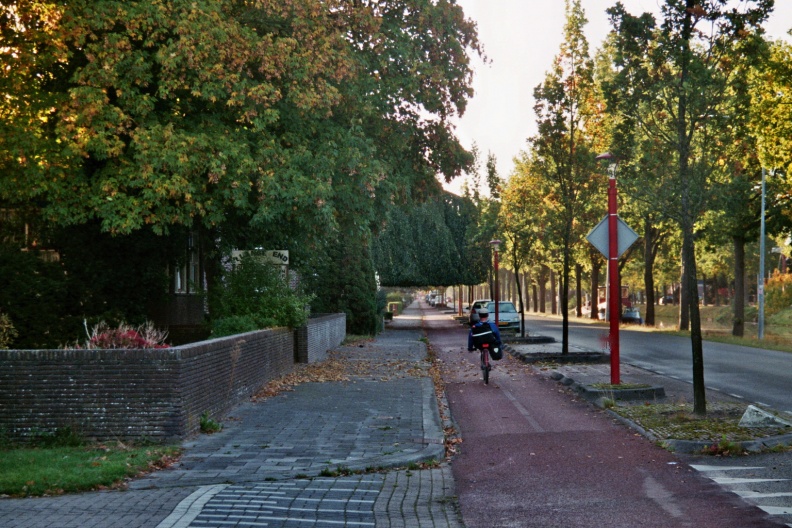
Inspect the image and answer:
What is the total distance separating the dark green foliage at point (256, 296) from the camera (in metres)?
20.9

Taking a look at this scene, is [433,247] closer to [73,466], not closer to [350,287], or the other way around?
[350,287]

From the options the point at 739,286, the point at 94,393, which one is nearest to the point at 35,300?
the point at 94,393

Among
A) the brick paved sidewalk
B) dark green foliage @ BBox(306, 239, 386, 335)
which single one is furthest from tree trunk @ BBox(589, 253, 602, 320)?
the brick paved sidewalk

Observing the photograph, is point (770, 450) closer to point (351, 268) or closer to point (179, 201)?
point (179, 201)

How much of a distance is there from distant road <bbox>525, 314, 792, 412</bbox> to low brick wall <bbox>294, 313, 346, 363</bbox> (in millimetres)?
7385

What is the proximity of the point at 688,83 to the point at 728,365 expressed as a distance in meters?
12.0

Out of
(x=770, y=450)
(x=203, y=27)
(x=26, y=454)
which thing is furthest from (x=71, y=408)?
(x=203, y=27)

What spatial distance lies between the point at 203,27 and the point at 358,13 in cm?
419

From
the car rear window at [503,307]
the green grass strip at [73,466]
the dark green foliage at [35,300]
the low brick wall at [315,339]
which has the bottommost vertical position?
the green grass strip at [73,466]

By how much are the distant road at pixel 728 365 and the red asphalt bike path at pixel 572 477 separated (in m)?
3.49

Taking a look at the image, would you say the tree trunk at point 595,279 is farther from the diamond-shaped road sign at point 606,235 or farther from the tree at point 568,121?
the diamond-shaped road sign at point 606,235

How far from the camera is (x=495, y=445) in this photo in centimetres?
1140

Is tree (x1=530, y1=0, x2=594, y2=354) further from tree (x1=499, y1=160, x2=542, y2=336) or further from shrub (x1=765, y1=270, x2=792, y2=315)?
shrub (x1=765, y1=270, x2=792, y2=315)

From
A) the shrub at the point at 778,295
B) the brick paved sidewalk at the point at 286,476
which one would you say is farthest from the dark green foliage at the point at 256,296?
the shrub at the point at 778,295
